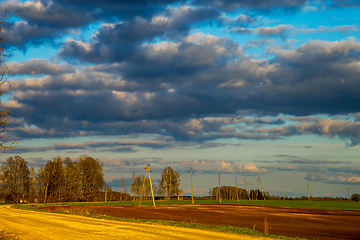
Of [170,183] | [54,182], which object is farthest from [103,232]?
[170,183]

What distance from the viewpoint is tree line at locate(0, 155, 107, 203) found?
9950 cm

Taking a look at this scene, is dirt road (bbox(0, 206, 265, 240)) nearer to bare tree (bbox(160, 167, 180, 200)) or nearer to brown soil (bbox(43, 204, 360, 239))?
brown soil (bbox(43, 204, 360, 239))

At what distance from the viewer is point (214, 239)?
738 inches

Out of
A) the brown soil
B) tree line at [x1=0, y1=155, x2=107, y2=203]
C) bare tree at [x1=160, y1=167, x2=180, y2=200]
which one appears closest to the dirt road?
the brown soil

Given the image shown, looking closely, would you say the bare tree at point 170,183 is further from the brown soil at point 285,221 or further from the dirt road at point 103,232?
the dirt road at point 103,232

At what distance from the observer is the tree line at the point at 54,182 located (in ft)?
326

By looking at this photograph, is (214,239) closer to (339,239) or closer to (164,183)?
(339,239)

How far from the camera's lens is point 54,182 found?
370 feet

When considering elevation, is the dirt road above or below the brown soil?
above

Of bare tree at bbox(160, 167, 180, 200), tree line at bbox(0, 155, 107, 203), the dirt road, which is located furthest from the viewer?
bare tree at bbox(160, 167, 180, 200)

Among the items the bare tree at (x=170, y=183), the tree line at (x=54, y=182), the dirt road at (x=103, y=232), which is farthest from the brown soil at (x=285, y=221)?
the bare tree at (x=170, y=183)

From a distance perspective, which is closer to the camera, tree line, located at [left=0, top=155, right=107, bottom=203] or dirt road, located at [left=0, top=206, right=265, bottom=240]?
dirt road, located at [left=0, top=206, right=265, bottom=240]

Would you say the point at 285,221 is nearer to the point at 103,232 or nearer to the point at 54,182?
the point at 103,232

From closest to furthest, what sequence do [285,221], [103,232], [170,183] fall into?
[103,232] < [285,221] < [170,183]
